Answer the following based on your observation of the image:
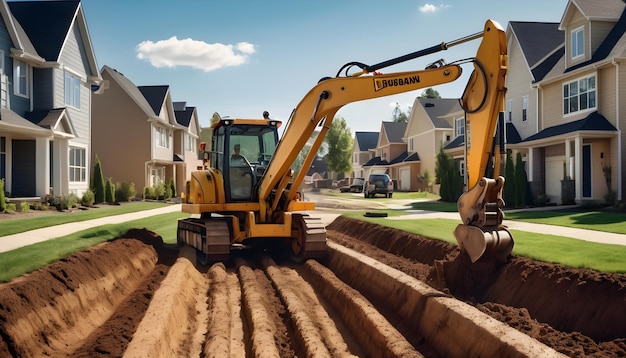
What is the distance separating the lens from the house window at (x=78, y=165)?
25312 mm

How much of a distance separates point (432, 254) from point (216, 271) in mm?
4529

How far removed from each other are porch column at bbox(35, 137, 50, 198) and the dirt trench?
527 inches

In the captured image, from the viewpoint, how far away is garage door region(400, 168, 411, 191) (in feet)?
166

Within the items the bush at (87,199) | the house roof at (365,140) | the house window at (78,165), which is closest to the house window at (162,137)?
the house window at (78,165)

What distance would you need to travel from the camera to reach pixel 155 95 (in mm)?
39531

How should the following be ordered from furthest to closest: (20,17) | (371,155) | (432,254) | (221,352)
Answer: (371,155) < (20,17) < (432,254) < (221,352)

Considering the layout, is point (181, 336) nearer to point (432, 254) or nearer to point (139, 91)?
point (432, 254)

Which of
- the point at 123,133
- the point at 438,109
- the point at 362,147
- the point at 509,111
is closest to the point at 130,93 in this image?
the point at 123,133

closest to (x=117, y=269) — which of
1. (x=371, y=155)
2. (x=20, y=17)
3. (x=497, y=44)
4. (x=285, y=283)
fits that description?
(x=285, y=283)

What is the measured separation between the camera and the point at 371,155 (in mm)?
74375

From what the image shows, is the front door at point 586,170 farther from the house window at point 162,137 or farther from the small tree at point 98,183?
the house window at point 162,137

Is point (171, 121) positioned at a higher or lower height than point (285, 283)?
higher

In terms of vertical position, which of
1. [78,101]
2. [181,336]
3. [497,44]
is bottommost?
[181,336]

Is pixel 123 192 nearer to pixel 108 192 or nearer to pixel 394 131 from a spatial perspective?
pixel 108 192
